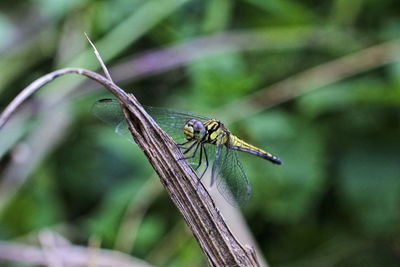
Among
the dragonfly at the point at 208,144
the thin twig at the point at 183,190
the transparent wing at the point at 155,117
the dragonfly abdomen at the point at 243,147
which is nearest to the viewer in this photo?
the thin twig at the point at 183,190

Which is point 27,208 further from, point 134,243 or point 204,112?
point 204,112

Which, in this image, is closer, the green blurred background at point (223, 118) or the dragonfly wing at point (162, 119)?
the dragonfly wing at point (162, 119)

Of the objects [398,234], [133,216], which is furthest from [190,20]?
[398,234]

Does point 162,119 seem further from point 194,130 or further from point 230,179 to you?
point 230,179

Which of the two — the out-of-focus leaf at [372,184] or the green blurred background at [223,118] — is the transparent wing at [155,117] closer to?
the green blurred background at [223,118]

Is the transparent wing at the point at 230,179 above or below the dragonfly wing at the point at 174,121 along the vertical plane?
below

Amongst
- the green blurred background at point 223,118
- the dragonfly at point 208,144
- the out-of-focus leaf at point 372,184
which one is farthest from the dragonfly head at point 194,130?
the out-of-focus leaf at point 372,184

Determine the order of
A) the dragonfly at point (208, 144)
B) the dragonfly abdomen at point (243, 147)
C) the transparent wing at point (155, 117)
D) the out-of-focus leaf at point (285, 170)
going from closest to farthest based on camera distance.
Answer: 1. the transparent wing at point (155, 117)
2. the dragonfly at point (208, 144)
3. the dragonfly abdomen at point (243, 147)
4. the out-of-focus leaf at point (285, 170)

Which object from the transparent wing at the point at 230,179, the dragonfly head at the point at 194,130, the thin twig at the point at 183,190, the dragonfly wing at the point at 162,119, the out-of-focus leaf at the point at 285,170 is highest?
the out-of-focus leaf at the point at 285,170

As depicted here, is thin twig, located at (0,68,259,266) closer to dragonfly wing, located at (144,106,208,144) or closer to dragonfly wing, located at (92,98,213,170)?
dragonfly wing, located at (92,98,213,170)
